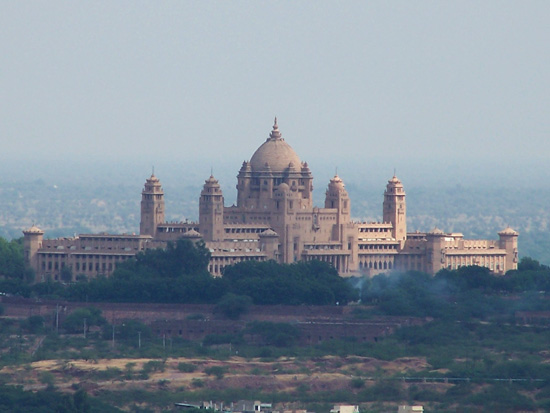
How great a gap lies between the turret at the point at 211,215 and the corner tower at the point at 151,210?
10.6 feet

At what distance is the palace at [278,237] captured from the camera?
150875mm

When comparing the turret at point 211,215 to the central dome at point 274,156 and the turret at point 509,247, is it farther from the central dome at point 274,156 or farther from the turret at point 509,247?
the turret at point 509,247

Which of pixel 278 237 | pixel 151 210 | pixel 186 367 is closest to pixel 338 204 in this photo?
pixel 278 237

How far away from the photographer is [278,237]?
153 meters

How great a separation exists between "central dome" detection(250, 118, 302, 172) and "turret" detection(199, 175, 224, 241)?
8.38 meters

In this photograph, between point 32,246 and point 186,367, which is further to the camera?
point 32,246

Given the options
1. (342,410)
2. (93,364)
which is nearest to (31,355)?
A: (93,364)

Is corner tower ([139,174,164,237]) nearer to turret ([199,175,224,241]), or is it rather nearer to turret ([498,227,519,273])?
turret ([199,175,224,241])

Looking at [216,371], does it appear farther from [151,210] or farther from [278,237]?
[151,210]

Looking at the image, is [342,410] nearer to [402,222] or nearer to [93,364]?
[93,364]

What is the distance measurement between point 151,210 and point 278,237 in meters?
7.78

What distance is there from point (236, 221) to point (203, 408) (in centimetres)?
4804

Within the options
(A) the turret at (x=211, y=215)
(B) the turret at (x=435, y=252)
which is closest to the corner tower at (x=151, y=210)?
(A) the turret at (x=211, y=215)

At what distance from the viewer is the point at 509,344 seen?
417ft
